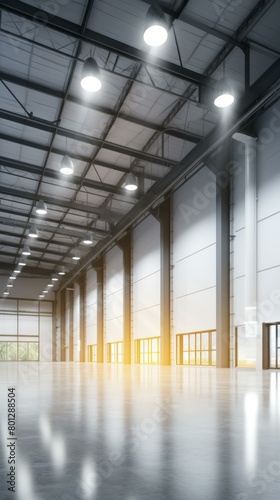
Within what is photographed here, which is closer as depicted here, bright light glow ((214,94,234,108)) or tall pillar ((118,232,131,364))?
bright light glow ((214,94,234,108))

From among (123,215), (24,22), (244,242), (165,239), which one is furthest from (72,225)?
(24,22)

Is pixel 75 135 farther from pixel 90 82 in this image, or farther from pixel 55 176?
pixel 90 82

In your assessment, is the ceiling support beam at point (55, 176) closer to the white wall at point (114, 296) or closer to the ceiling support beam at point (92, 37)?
the white wall at point (114, 296)

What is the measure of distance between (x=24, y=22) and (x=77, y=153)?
1134cm

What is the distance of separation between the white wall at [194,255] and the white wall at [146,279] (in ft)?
9.71

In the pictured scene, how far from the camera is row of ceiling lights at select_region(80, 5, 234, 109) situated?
453 inches

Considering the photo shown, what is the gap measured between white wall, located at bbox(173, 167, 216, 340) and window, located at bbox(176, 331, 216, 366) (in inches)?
21.2

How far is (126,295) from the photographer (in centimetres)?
3816

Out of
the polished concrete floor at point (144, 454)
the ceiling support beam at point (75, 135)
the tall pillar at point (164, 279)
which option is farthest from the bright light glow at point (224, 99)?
the tall pillar at point (164, 279)

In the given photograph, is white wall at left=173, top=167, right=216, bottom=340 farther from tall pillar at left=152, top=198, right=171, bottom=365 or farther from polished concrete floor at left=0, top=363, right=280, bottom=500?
polished concrete floor at left=0, top=363, right=280, bottom=500

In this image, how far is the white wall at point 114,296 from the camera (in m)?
40.8

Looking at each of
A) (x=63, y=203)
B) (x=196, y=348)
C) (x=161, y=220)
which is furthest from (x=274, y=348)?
(x=63, y=203)

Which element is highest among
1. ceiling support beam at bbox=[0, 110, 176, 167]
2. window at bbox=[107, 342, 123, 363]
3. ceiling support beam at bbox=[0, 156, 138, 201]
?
ceiling support beam at bbox=[0, 110, 176, 167]

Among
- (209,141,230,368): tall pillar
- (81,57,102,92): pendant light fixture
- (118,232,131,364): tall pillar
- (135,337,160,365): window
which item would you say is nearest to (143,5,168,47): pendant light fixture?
(81,57,102,92): pendant light fixture
